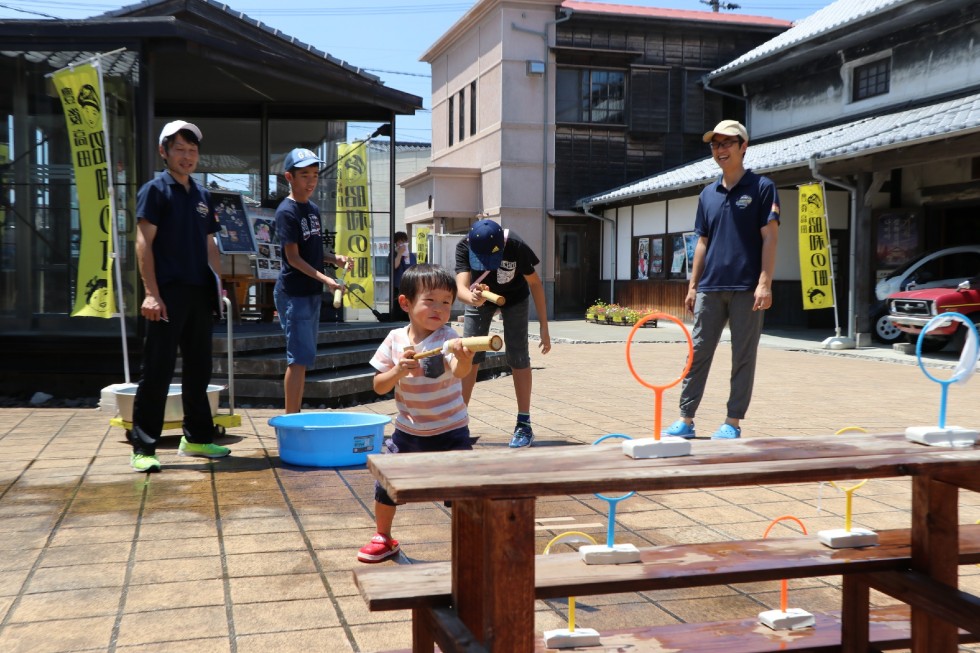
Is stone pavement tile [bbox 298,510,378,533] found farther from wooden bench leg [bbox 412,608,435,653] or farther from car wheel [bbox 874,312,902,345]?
car wheel [bbox 874,312,902,345]

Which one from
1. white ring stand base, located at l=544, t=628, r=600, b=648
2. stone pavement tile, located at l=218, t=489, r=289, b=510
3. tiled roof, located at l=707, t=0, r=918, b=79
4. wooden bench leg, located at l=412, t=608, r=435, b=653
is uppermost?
tiled roof, located at l=707, t=0, r=918, b=79

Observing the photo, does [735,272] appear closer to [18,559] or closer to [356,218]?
[18,559]

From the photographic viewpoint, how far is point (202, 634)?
2775 millimetres

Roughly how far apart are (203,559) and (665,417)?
463 cm

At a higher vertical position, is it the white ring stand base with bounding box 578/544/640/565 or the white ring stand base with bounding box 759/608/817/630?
the white ring stand base with bounding box 578/544/640/565

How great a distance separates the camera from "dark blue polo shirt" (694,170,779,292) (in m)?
5.56

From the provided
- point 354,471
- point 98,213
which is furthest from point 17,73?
point 354,471

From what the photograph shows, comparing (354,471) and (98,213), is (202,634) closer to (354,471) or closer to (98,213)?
(354,471)

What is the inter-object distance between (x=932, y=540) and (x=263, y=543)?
257cm

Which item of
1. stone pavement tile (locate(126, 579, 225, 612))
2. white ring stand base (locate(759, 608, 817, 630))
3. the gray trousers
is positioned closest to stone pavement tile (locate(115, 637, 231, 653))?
stone pavement tile (locate(126, 579, 225, 612))

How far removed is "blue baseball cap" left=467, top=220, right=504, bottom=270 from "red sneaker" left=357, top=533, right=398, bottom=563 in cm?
234

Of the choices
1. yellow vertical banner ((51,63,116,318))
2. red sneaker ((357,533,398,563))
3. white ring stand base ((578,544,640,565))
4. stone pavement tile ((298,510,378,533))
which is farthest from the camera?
yellow vertical banner ((51,63,116,318))

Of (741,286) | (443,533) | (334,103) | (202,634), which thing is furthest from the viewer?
(334,103)

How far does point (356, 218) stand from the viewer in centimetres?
1165
